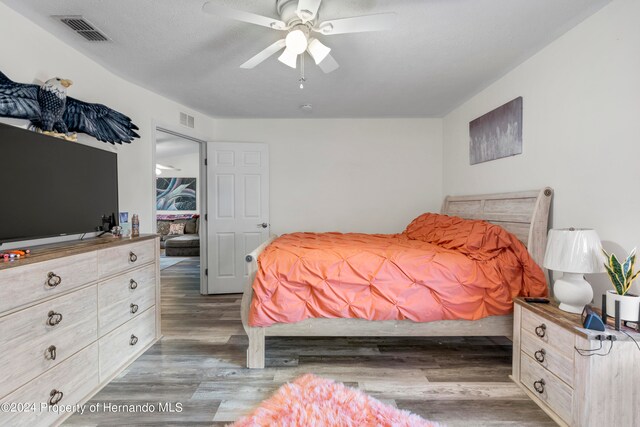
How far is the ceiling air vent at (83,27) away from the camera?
5.80ft

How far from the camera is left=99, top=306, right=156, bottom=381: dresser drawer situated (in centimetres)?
177

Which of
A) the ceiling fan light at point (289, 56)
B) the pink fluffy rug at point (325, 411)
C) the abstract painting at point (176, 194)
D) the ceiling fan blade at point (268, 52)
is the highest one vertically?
the ceiling fan blade at point (268, 52)

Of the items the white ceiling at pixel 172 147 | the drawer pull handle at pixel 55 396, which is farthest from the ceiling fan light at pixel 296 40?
the white ceiling at pixel 172 147

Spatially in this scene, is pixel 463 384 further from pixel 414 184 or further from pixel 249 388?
pixel 414 184

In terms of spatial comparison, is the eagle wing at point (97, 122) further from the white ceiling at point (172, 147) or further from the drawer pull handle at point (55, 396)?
the white ceiling at point (172, 147)

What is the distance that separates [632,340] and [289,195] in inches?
134

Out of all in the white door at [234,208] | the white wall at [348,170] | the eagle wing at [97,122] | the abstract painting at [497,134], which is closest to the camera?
the eagle wing at [97,122]

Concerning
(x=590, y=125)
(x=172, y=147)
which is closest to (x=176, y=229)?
(x=172, y=147)

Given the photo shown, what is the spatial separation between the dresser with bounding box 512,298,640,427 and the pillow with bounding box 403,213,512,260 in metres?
0.59

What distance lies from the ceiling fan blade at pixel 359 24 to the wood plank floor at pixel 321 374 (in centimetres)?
224

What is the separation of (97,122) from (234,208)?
185 cm

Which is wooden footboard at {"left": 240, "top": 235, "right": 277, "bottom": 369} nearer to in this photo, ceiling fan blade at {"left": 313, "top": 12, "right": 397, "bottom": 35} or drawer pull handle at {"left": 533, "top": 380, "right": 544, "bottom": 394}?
ceiling fan blade at {"left": 313, "top": 12, "right": 397, "bottom": 35}

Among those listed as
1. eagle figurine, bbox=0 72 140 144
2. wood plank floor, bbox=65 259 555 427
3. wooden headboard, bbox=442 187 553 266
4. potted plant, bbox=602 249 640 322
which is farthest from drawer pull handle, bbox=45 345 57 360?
wooden headboard, bbox=442 187 553 266

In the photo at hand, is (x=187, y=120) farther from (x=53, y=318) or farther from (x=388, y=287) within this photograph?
(x=388, y=287)
